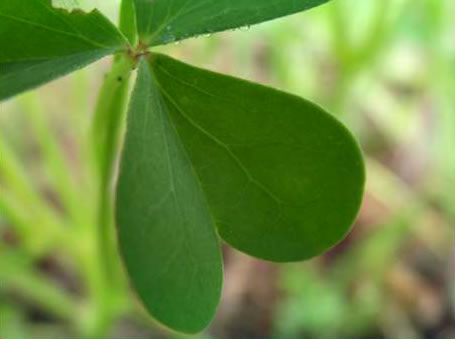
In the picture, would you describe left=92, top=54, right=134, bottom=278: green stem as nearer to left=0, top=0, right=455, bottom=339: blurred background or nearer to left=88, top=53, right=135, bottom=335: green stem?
left=88, top=53, right=135, bottom=335: green stem

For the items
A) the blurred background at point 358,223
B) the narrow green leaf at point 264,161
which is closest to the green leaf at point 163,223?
the narrow green leaf at point 264,161

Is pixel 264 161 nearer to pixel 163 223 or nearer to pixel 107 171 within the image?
pixel 163 223

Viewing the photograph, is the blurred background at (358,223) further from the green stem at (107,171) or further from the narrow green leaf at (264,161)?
the narrow green leaf at (264,161)

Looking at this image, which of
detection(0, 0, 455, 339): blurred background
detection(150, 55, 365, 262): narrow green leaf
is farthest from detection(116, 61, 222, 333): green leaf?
detection(0, 0, 455, 339): blurred background

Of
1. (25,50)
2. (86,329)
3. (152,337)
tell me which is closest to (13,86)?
(25,50)

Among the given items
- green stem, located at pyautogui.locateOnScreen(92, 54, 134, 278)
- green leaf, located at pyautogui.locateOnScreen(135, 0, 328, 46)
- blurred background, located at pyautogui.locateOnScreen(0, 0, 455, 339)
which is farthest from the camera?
blurred background, located at pyautogui.locateOnScreen(0, 0, 455, 339)

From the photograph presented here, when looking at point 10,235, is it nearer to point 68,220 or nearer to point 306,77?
point 68,220
